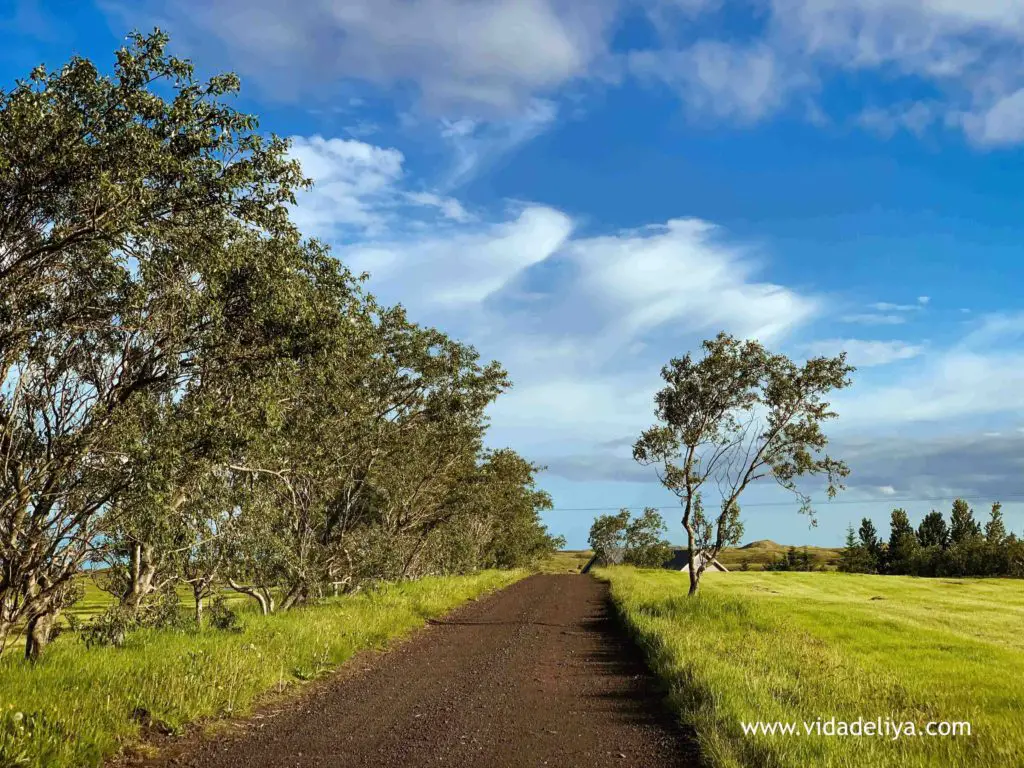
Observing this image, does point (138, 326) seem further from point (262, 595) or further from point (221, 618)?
point (262, 595)

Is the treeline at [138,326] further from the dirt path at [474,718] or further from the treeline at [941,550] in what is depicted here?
the treeline at [941,550]

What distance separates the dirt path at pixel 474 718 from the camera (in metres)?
7.93

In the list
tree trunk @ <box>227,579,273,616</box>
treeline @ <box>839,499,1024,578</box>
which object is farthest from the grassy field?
treeline @ <box>839,499,1024,578</box>

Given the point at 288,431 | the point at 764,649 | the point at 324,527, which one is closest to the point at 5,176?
the point at 288,431

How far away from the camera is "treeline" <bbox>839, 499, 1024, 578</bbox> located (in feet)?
318

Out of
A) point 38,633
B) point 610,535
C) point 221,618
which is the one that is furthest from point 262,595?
point 610,535

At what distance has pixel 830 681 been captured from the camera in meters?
11.5

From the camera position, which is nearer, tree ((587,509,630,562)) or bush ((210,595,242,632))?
bush ((210,595,242,632))

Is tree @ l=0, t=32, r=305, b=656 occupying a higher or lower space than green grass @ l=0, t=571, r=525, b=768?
higher

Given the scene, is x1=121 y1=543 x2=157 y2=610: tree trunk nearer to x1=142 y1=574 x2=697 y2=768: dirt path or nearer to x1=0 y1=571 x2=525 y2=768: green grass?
x1=0 y1=571 x2=525 y2=768: green grass

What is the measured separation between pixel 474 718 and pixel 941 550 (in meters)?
126

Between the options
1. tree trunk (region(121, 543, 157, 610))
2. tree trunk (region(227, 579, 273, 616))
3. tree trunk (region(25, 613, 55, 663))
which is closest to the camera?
tree trunk (region(25, 613, 55, 663))

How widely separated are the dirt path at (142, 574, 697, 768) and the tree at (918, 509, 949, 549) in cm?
14290

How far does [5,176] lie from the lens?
28.3ft
